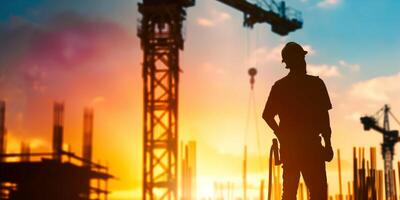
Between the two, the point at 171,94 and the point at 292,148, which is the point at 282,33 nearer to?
the point at 171,94

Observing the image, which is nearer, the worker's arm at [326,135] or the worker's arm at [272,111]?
the worker's arm at [326,135]

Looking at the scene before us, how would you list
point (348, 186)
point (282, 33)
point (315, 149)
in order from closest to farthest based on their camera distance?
point (315, 149) → point (348, 186) → point (282, 33)

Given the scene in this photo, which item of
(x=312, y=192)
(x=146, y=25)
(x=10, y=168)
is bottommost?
(x=312, y=192)

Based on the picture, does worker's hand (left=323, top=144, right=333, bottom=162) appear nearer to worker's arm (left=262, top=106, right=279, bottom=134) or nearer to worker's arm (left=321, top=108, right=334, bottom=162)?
worker's arm (left=321, top=108, right=334, bottom=162)

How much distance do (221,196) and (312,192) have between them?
15074 mm

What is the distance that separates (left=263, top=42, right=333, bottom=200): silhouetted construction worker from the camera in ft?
22.3

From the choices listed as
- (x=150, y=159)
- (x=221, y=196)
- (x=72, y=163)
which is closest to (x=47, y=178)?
(x=72, y=163)

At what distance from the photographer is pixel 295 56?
22.9ft

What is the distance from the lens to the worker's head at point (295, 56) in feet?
22.9

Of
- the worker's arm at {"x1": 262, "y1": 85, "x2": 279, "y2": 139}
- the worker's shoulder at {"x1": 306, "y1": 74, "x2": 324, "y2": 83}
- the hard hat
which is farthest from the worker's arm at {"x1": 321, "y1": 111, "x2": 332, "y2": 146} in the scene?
the hard hat

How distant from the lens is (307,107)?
22.5 ft

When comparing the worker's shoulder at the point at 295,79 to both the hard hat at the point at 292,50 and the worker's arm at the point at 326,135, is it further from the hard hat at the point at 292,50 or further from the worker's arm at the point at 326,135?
the worker's arm at the point at 326,135

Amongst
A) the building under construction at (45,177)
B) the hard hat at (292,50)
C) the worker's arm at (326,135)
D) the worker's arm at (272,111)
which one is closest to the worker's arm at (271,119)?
the worker's arm at (272,111)

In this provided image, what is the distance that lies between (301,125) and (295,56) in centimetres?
73
